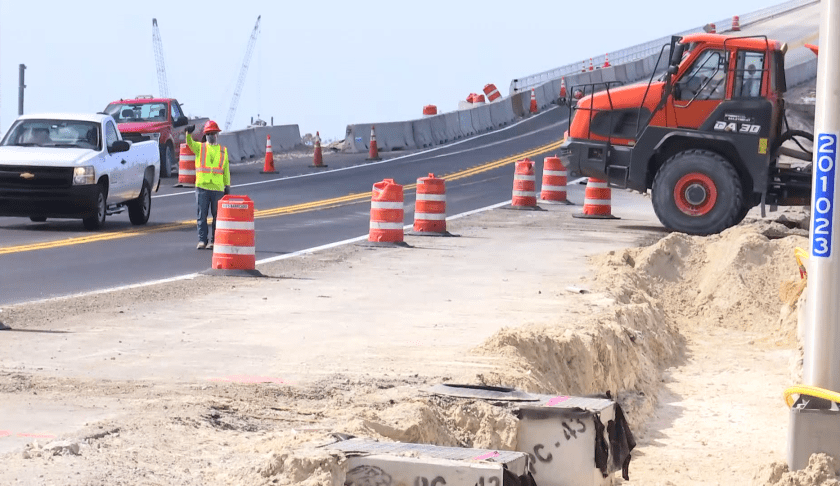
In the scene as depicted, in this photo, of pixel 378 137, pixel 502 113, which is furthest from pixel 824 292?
pixel 502 113

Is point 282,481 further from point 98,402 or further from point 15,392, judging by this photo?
point 15,392

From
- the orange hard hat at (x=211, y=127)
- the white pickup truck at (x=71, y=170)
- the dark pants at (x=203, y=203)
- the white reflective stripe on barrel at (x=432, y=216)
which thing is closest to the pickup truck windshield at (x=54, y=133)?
the white pickup truck at (x=71, y=170)

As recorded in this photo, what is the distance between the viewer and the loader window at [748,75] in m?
20.4

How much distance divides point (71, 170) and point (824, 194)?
49.2ft

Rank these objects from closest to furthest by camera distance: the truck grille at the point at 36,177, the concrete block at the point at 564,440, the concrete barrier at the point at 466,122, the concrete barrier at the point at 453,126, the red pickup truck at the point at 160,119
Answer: the concrete block at the point at 564,440
the truck grille at the point at 36,177
the red pickup truck at the point at 160,119
the concrete barrier at the point at 453,126
the concrete barrier at the point at 466,122

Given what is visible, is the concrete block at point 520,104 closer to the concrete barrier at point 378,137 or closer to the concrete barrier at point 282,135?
the concrete barrier at point 378,137

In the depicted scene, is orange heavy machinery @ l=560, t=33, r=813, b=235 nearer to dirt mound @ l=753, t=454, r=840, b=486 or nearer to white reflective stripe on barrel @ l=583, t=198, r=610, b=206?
white reflective stripe on barrel @ l=583, t=198, r=610, b=206

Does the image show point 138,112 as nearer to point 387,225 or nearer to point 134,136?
point 134,136

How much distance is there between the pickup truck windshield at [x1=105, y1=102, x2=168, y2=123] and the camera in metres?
35.0

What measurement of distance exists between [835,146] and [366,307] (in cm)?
636

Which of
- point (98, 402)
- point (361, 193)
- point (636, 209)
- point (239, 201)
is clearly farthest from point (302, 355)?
point (361, 193)

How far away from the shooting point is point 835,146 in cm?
702

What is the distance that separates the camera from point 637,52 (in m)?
72.4

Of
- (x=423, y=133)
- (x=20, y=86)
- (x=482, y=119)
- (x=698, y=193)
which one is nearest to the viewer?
(x=698, y=193)
